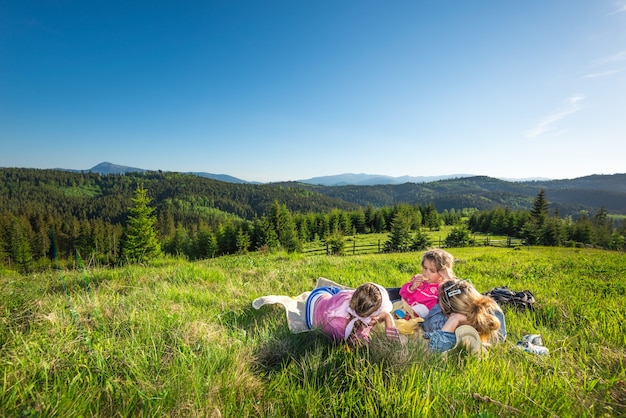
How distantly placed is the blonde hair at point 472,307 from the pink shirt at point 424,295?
3.22 feet

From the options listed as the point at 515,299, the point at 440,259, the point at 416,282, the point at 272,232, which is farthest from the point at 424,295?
the point at 272,232

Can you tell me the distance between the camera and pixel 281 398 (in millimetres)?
1703

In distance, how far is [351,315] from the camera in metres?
2.87

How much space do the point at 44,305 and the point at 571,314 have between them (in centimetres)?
621

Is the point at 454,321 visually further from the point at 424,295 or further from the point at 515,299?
the point at 515,299

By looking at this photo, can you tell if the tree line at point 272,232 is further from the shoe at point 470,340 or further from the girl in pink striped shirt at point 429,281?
the shoe at point 470,340

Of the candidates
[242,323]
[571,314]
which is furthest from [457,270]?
[242,323]

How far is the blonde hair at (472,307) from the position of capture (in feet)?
8.66

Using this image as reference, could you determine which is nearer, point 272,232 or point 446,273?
point 446,273

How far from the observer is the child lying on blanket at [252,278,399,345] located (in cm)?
271

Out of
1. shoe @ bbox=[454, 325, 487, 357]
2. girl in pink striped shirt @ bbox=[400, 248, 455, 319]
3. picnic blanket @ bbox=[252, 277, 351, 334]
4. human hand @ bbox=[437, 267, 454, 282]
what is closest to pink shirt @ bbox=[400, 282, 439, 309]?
girl in pink striped shirt @ bbox=[400, 248, 455, 319]

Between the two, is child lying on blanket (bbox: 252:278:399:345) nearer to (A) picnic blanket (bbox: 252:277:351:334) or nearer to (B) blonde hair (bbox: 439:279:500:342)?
(A) picnic blanket (bbox: 252:277:351:334)

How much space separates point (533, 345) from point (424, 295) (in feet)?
4.68

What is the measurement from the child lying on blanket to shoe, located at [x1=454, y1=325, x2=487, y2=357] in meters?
0.58
